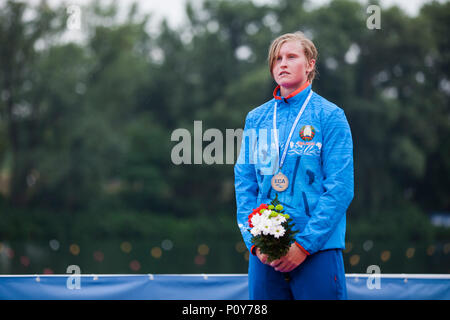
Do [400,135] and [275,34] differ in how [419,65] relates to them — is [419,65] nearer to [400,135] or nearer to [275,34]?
[400,135]

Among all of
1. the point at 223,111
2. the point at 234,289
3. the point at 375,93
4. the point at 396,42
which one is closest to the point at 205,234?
the point at 223,111

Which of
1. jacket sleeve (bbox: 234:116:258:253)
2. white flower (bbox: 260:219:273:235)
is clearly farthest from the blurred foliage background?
white flower (bbox: 260:219:273:235)

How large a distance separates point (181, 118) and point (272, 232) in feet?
104

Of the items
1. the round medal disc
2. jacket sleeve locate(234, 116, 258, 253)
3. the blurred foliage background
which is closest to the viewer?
the round medal disc

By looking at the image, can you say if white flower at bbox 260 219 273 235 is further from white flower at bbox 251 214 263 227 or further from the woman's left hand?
the woman's left hand

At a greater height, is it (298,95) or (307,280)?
(298,95)

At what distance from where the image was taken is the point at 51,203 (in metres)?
28.9

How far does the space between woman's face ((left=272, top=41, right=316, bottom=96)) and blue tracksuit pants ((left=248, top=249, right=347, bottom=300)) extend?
0.88 m

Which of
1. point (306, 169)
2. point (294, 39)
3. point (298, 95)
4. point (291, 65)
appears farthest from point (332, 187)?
point (294, 39)

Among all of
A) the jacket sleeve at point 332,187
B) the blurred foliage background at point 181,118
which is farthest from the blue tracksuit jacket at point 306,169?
the blurred foliage background at point 181,118

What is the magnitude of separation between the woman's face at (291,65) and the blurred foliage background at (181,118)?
2107 centimetres

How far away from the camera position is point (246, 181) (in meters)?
2.99

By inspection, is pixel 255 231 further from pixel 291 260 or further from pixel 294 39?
pixel 294 39

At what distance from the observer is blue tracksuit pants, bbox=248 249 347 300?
8.66ft
